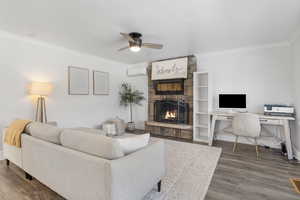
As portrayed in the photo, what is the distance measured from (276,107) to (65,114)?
194 inches

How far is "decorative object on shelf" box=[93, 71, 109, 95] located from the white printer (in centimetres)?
432

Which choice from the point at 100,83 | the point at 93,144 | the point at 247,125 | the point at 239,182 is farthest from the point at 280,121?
the point at 100,83

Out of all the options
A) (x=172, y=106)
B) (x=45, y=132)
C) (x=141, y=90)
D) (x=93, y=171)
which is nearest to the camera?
(x=93, y=171)

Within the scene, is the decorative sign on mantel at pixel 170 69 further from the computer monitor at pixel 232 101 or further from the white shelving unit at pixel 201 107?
the computer monitor at pixel 232 101

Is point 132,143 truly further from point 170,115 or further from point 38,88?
point 170,115

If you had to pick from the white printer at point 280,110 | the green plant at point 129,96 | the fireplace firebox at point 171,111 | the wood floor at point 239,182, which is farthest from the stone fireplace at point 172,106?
the white printer at point 280,110

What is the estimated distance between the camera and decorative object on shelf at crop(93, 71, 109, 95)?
4.61 meters

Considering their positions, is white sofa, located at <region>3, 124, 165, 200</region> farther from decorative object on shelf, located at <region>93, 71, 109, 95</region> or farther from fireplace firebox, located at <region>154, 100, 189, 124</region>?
fireplace firebox, located at <region>154, 100, 189, 124</region>

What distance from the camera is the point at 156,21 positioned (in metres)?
2.49

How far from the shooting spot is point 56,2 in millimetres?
1994

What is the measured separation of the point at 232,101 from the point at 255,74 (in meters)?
0.87

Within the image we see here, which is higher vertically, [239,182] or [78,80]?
[78,80]

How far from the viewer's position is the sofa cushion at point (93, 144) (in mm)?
1349

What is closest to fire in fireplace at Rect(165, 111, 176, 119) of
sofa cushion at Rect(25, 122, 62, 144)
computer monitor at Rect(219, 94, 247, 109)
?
computer monitor at Rect(219, 94, 247, 109)
